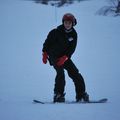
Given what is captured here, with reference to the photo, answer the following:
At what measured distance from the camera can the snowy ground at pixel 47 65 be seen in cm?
473

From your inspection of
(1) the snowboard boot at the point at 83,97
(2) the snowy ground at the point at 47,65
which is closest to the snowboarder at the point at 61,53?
(1) the snowboard boot at the point at 83,97

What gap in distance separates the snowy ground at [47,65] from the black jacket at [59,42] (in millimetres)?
813

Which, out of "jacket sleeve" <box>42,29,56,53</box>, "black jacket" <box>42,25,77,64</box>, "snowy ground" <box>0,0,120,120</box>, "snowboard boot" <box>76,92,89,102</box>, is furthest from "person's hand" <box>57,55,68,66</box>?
"snowy ground" <box>0,0,120,120</box>

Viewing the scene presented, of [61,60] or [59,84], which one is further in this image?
[59,84]

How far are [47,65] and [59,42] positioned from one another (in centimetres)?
557

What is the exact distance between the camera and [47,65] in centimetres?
→ 1135

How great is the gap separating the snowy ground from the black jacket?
0.81 metres

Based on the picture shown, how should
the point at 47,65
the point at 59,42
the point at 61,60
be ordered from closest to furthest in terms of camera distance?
the point at 61,60, the point at 59,42, the point at 47,65

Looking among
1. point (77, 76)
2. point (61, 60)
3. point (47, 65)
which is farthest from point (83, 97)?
point (47, 65)

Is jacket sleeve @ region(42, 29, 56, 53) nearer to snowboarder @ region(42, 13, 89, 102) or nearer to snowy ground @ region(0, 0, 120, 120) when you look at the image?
snowboarder @ region(42, 13, 89, 102)

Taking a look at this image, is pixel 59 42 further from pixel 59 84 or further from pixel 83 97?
pixel 83 97

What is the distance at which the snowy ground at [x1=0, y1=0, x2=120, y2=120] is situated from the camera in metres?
4.73

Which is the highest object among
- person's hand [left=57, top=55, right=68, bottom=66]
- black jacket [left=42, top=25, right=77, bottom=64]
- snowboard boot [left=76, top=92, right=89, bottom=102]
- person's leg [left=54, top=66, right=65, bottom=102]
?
black jacket [left=42, top=25, right=77, bottom=64]

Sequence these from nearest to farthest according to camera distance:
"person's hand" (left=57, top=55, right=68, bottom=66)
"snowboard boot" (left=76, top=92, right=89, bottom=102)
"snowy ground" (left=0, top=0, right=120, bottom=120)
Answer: "snowy ground" (left=0, top=0, right=120, bottom=120) → "person's hand" (left=57, top=55, right=68, bottom=66) → "snowboard boot" (left=76, top=92, right=89, bottom=102)
